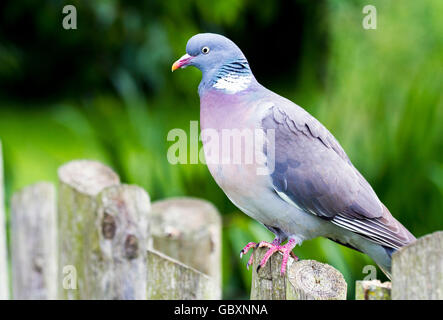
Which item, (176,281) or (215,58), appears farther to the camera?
(215,58)

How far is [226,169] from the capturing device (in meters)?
2.26

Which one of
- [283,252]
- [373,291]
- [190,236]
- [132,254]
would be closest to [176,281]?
[132,254]

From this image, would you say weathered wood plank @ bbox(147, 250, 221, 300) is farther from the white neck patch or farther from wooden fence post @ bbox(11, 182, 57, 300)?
wooden fence post @ bbox(11, 182, 57, 300)

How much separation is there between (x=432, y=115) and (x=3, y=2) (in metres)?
5.32

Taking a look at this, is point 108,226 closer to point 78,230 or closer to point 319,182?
point 78,230

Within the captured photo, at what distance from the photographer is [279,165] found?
7.62ft

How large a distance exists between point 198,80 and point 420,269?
533cm

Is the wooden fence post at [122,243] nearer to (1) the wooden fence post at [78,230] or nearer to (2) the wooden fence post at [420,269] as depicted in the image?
(1) the wooden fence post at [78,230]

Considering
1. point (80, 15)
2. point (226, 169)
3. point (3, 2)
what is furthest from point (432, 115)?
point (3, 2)

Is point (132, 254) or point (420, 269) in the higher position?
point (132, 254)

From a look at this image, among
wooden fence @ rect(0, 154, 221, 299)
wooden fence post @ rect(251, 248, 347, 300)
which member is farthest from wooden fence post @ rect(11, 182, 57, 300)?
wooden fence post @ rect(251, 248, 347, 300)

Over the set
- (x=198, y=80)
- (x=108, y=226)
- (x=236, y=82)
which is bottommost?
(x=108, y=226)
